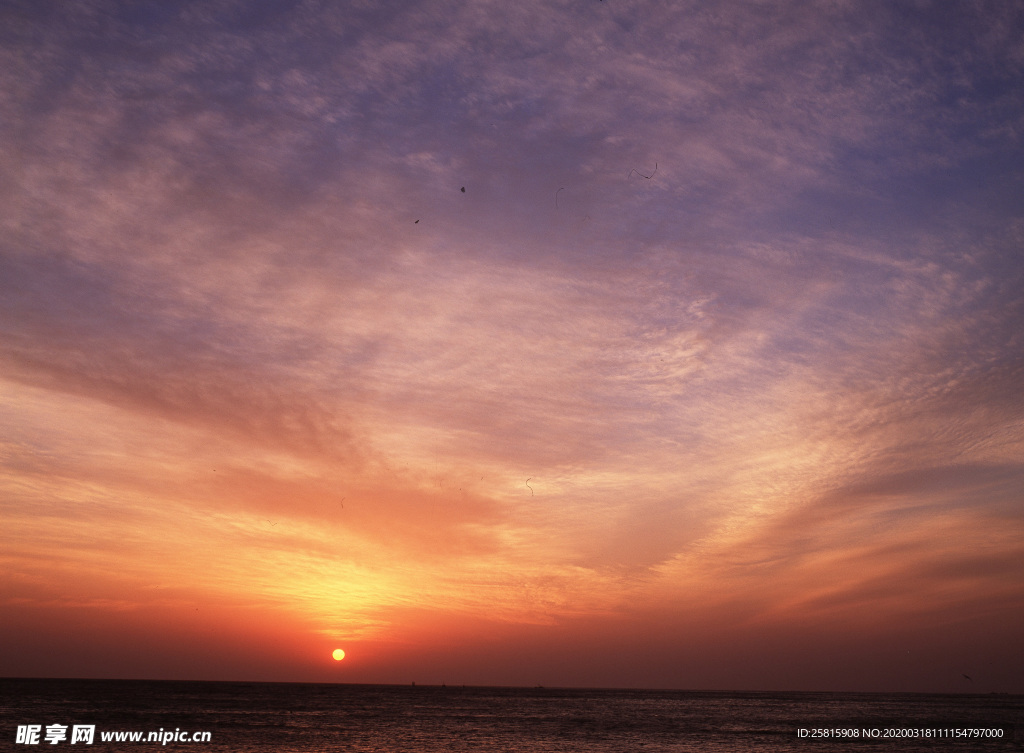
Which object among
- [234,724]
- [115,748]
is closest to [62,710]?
[234,724]

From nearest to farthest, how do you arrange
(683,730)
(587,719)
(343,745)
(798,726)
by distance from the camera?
(343,745) < (683,730) < (798,726) < (587,719)

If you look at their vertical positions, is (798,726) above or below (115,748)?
below

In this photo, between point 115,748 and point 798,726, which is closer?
point 115,748

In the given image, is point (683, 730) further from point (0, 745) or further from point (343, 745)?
point (0, 745)

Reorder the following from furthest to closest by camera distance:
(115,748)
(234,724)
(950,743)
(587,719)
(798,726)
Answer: (587,719) < (798,726) < (234,724) < (950,743) < (115,748)

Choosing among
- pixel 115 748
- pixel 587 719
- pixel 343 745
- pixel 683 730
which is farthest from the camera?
pixel 587 719

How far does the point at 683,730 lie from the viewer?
308ft

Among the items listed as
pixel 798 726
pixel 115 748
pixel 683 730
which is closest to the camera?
pixel 115 748

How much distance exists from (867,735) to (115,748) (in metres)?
89.2

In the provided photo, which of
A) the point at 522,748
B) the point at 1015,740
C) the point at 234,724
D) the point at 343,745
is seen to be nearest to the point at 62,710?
the point at 234,724

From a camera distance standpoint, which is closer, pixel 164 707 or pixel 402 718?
pixel 402 718

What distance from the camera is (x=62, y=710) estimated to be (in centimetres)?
10488

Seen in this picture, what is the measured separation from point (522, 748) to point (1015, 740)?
200ft

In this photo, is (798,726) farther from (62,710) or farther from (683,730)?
(62,710)
